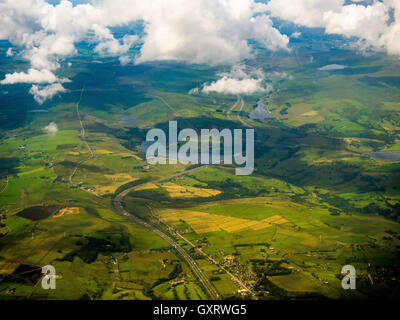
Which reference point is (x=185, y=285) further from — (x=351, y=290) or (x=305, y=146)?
(x=305, y=146)

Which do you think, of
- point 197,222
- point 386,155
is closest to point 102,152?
point 197,222

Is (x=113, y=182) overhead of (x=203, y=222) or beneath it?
overhead

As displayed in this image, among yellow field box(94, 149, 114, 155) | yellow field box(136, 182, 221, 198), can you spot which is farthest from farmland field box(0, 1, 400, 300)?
yellow field box(136, 182, 221, 198)

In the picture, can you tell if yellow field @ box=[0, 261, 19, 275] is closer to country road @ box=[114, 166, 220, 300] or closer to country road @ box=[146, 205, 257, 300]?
country road @ box=[114, 166, 220, 300]

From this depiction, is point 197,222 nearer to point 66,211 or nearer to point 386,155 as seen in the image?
point 66,211

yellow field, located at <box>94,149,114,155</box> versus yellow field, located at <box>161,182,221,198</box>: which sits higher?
yellow field, located at <box>94,149,114,155</box>
